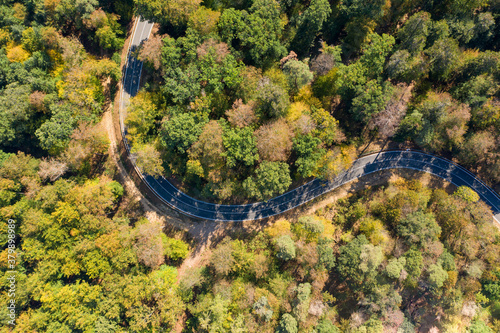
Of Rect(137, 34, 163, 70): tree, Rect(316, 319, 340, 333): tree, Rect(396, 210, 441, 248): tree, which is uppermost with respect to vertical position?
Rect(137, 34, 163, 70): tree

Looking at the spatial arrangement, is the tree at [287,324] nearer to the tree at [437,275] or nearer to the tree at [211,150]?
the tree at [437,275]

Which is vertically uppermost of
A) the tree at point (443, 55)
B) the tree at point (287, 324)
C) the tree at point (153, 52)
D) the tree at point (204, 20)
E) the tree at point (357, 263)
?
the tree at point (443, 55)

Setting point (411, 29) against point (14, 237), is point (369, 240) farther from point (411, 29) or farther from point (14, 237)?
point (14, 237)

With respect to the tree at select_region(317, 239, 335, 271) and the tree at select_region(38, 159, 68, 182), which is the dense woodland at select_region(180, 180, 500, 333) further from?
Answer: the tree at select_region(38, 159, 68, 182)

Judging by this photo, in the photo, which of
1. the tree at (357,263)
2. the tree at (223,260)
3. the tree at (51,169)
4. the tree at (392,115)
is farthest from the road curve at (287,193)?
the tree at (357,263)

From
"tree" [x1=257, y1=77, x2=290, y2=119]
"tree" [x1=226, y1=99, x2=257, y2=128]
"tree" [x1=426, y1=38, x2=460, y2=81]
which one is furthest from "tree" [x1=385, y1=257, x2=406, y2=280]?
"tree" [x1=226, y1=99, x2=257, y2=128]

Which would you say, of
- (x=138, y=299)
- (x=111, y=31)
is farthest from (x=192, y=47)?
(x=138, y=299)

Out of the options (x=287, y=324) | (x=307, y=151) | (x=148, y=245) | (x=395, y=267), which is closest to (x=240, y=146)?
(x=307, y=151)
